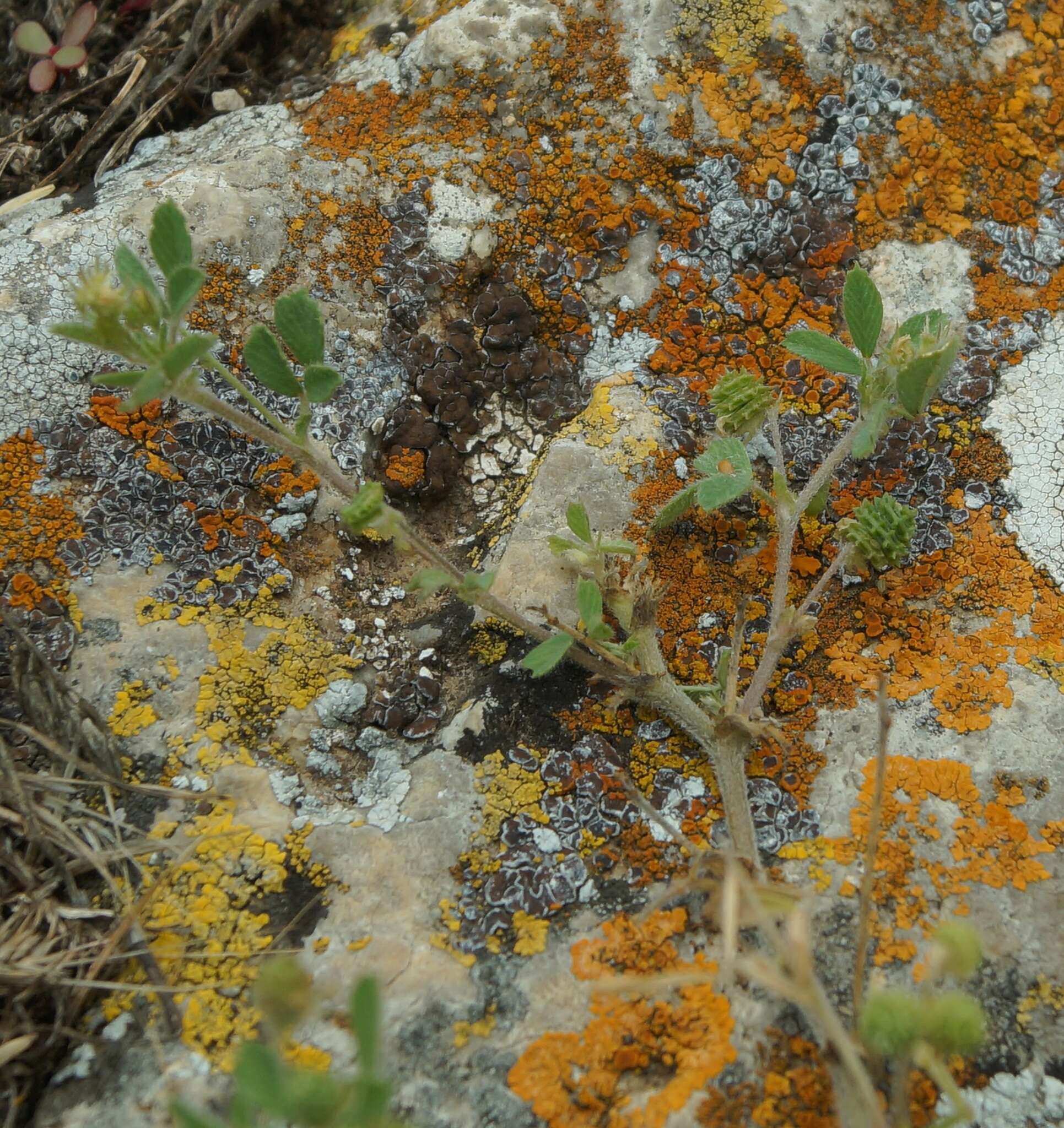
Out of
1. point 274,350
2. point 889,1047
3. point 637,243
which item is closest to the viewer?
point 889,1047

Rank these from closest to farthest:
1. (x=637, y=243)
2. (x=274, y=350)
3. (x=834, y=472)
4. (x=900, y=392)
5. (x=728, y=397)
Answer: (x=274, y=350) → (x=900, y=392) → (x=728, y=397) → (x=834, y=472) → (x=637, y=243)

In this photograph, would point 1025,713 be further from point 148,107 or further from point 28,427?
point 148,107

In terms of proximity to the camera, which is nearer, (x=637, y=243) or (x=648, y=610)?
(x=648, y=610)

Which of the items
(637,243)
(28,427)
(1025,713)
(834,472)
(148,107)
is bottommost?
(1025,713)

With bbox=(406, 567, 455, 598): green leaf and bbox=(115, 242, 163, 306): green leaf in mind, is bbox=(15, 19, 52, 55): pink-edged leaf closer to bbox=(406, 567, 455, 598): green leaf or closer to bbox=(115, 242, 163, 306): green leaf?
bbox=(115, 242, 163, 306): green leaf

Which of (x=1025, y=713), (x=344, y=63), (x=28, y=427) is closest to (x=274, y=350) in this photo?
(x=28, y=427)

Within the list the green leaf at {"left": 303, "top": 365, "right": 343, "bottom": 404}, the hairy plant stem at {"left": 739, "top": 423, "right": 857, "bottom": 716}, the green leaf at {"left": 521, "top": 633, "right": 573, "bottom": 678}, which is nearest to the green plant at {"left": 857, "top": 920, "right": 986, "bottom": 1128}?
the hairy plant stem at {"left": 739, "top": 423, "right": 857, "bottom": 716}

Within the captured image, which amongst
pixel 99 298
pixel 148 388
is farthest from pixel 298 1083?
pixel 99 298

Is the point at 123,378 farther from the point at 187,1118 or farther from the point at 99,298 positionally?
the point at 187,1118
